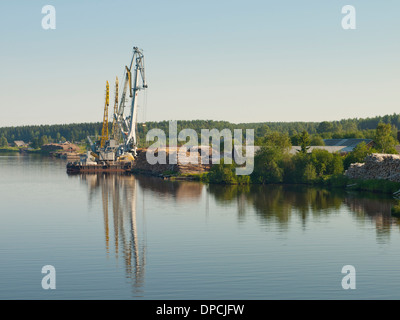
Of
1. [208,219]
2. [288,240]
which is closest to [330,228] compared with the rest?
[288,240]

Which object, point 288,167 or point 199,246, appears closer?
point 199,246

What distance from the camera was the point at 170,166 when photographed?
7188 cm

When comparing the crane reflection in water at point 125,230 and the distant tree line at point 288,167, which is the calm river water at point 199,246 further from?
the distant tree line at point 288,167

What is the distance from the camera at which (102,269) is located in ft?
68.6

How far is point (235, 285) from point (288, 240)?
8438mm

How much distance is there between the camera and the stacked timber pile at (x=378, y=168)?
4694 cm

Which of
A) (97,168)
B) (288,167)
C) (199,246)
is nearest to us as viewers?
(199,246)

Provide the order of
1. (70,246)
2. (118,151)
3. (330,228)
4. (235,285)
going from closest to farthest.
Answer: (235,285) < (70,246) < (330,228) < (118,151)

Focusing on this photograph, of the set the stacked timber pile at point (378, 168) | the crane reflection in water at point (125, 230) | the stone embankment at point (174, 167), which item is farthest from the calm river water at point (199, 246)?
the stone embankment at point (174, 167)

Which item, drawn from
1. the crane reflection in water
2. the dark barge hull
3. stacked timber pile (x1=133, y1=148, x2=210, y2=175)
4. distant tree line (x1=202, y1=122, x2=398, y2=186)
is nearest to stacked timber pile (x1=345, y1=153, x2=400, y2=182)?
distant tree line (x1=202, y1=122, x2=398, y2=186)

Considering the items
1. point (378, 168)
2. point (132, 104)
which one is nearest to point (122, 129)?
point (132, 104)

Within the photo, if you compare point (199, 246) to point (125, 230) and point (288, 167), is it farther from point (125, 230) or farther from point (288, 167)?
point (288, 167)

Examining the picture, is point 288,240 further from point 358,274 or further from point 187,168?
point 187,168

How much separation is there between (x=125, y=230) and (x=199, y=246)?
6144 millimetres
